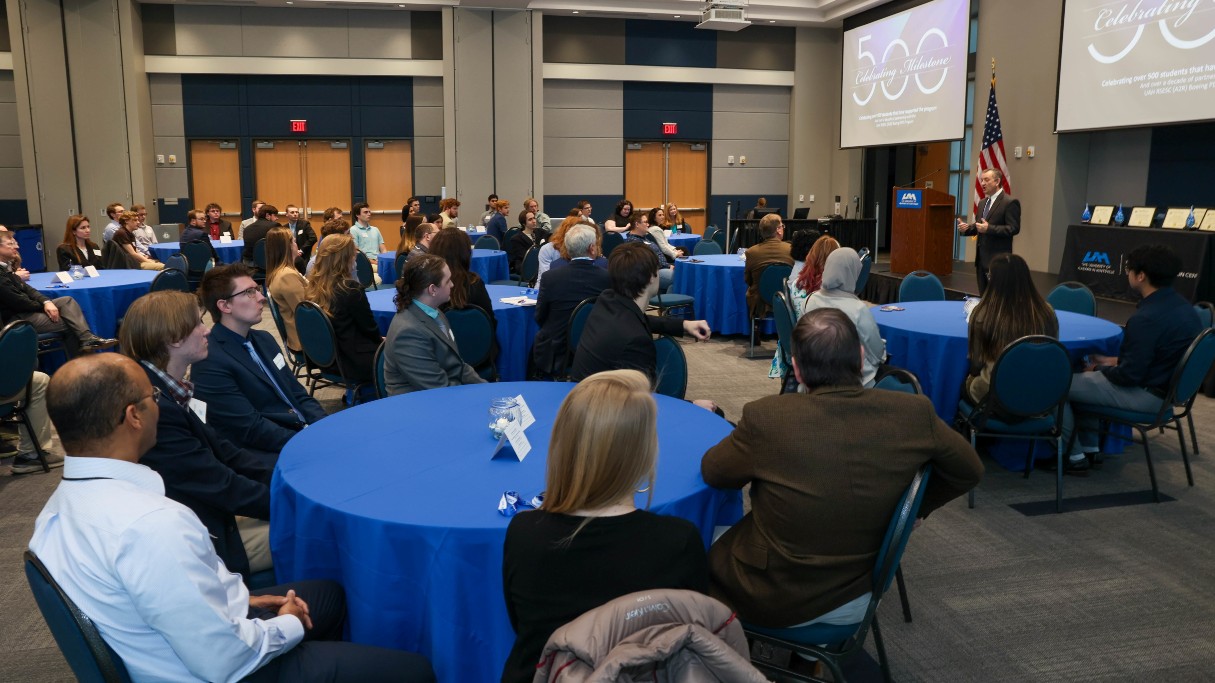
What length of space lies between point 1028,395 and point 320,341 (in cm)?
382

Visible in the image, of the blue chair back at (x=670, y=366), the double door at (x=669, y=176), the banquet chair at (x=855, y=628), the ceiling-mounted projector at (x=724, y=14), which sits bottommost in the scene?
the banquet chair at (x=855, y=628)

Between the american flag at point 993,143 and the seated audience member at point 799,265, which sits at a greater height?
the american flag at point 993,143

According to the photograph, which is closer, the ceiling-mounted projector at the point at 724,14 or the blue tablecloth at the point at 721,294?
the blue tablecloth at the point at 721,294

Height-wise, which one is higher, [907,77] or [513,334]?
[907,77]

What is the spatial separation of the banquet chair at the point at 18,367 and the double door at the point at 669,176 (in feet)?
41.0

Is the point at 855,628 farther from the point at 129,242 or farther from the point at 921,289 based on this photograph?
the point at 129,242

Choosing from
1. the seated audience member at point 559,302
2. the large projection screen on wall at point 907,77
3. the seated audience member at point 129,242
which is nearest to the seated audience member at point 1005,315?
the seated audience member at point 559,302

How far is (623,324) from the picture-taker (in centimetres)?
347

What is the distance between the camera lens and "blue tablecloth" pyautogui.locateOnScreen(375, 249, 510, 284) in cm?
940

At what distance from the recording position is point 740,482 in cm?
222

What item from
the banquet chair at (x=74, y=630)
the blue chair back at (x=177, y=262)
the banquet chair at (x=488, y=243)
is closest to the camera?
the banquet chair at (x=74, y=630)

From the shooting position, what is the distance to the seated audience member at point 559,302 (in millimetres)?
5109

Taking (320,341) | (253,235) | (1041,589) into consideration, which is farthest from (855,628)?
(253,235)

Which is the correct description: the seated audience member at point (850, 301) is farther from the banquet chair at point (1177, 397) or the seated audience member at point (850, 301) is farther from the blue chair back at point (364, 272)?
the blue chair back at point (364, 272)
